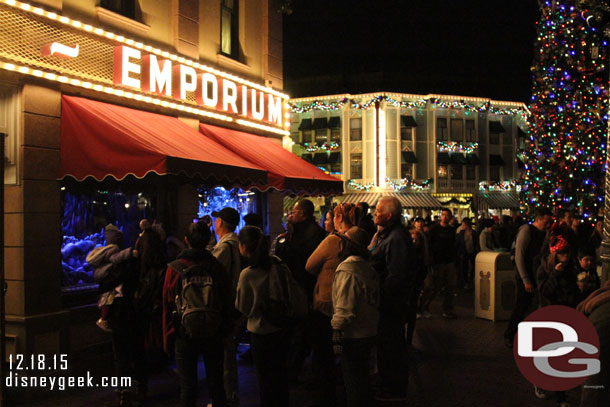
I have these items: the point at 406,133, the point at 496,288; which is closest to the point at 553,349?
the point at 496,288

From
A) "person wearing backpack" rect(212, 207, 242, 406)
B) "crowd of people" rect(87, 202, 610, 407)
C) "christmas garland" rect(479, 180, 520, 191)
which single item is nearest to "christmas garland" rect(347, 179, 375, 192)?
"christmas garland" rect(479, 180, 520, 191)

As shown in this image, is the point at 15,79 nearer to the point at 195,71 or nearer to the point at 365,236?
the point at 195,71

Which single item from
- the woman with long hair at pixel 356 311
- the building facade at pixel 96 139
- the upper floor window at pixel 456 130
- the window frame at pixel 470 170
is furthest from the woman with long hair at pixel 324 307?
the window frame at pixel 470 170

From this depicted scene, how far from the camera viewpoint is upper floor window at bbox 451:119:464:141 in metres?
44.6

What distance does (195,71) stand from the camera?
10133 mm

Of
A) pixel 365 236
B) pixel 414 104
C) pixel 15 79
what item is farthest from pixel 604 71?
pixel 414 104

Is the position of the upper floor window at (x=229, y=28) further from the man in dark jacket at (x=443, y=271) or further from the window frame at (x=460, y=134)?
the window frame at (x=460, y=134)

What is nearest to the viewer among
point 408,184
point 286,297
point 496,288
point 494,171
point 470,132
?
point 286,297

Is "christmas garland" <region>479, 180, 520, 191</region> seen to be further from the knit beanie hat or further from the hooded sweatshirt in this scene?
the hooded sweatshirt

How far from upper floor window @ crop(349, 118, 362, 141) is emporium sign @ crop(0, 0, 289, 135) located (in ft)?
104

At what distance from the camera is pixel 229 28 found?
11.9 m

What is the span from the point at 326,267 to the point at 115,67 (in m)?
4.90

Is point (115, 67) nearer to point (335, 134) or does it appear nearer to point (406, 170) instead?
point (335, 134)

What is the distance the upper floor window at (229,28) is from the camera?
11.6 metres
